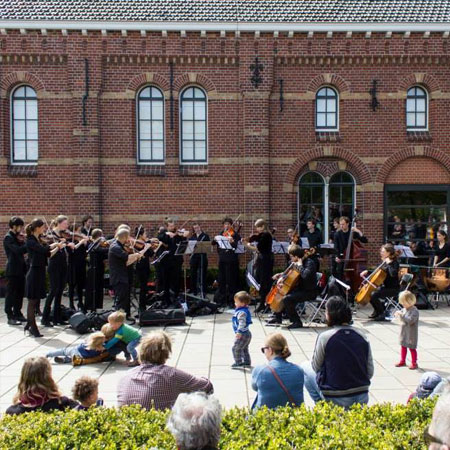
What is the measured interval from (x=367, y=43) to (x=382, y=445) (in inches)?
587

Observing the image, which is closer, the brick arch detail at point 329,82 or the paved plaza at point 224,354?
the paved plaza at point 224,354

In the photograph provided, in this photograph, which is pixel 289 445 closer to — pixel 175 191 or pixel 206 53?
pixel 175 191

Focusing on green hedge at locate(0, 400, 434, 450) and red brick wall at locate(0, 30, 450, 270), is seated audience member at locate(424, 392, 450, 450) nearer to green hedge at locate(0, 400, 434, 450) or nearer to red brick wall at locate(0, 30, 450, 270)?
green hedge at locate(0, 400, 434, 450)

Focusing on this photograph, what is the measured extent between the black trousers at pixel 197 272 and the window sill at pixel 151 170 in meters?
3.70

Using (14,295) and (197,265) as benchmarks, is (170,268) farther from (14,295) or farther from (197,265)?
(14,295)

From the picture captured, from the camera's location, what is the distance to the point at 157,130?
16.9 metres

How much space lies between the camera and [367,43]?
53.8 ft

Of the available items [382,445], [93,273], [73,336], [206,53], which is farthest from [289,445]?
[206,53]

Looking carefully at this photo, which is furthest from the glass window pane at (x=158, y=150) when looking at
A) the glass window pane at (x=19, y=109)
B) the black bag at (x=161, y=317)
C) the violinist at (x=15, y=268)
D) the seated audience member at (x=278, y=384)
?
the seated audience member at (x=278, y=384)

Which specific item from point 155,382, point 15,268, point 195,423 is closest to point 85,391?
point 155,382

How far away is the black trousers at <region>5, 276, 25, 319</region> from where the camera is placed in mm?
10922

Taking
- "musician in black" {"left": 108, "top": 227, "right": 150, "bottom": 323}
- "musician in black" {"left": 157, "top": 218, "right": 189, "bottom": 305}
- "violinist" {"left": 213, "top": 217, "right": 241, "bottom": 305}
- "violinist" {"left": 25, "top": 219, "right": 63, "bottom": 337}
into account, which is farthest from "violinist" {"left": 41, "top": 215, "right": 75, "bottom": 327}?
"violinist" {"left": 213, "top": 217, "right": 241, "bottom": 305}

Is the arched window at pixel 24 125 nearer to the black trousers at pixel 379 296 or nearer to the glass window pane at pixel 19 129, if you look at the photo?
the glass window pane at pixel 19 129

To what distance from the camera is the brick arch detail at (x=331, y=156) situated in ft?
54.3
